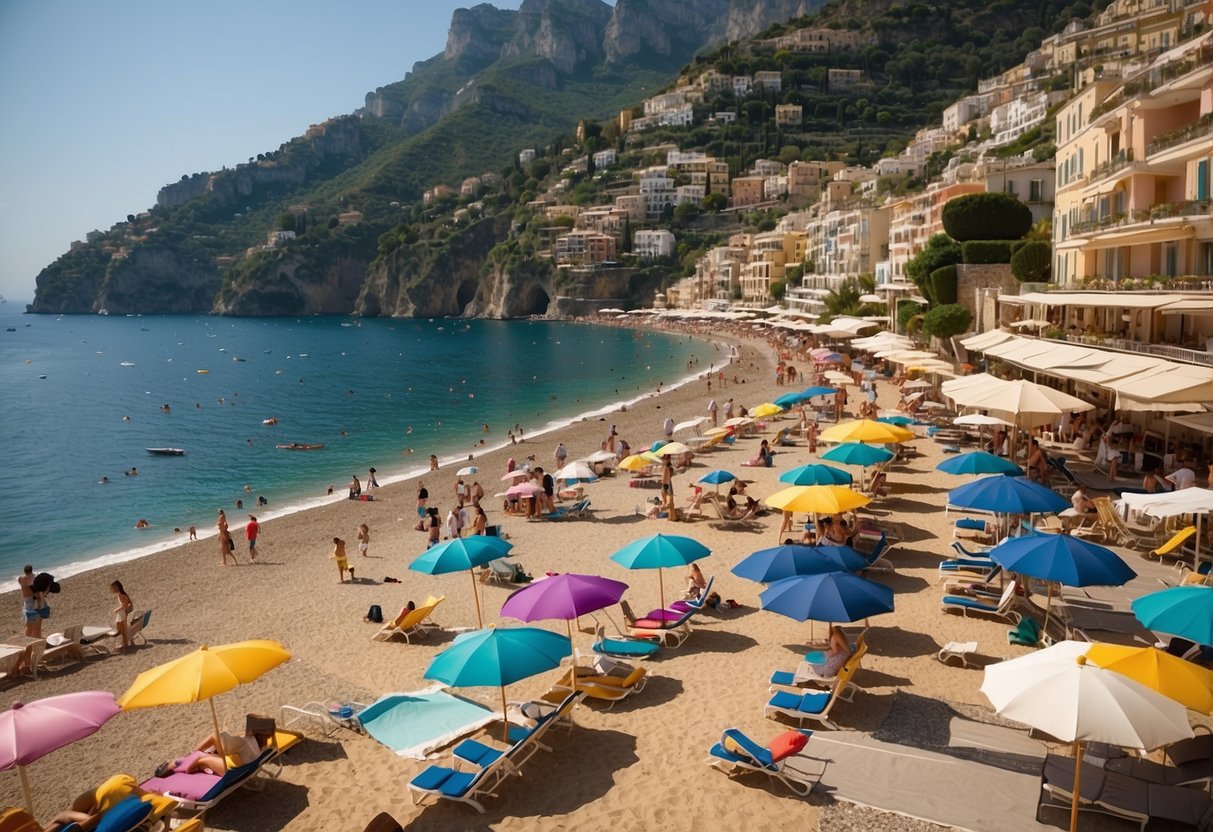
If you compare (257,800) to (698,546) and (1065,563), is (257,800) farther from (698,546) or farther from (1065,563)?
(1065,563)

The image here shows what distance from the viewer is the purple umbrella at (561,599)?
9.01 meters

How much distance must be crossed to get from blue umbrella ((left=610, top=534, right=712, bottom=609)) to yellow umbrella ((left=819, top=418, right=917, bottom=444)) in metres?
6.41

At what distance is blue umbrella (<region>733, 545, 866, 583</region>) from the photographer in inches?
399

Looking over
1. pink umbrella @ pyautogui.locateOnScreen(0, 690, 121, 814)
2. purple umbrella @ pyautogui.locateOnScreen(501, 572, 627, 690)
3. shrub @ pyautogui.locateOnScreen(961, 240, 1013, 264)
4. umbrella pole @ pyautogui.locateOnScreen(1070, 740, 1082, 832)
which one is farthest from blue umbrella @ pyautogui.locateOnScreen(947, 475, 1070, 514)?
shrub @ pyautogui.locateOnScreen(961, 240, 1013, 264)

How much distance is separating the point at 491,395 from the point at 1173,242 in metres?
39.7

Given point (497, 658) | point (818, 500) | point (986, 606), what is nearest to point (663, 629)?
point (818, 500)

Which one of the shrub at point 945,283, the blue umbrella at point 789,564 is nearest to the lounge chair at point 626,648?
the blue umbrella at point 789,564

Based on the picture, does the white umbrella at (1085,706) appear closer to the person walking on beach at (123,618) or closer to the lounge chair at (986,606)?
the lounge chair at (986,606)

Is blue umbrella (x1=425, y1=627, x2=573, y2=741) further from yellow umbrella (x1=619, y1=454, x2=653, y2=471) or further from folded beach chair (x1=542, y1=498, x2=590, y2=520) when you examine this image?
yellow umbrella (x1=619, y1=454, x2=653, y2=471)

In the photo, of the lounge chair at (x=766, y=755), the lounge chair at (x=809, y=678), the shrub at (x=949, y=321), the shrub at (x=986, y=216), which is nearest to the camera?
the lounge chair at (x=766, y=755)

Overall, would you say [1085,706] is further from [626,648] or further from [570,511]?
[570,511]

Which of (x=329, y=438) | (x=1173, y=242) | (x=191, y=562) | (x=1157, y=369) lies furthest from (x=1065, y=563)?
(x=329, y=438)

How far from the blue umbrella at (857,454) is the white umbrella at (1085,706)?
9.46m

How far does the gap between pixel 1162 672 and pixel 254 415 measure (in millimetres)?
49246
